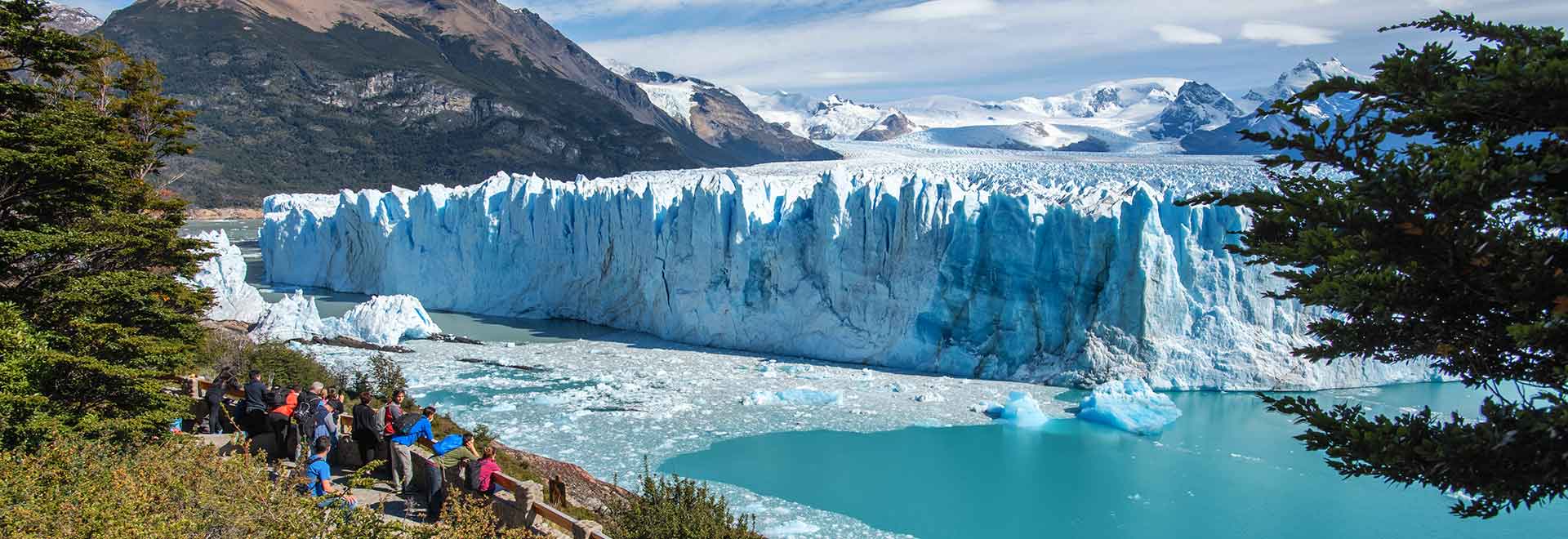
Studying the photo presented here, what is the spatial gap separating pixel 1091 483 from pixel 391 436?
7.44 meters

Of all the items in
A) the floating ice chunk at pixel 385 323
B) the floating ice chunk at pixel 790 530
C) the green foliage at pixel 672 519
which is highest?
the green foliage at pixel 672 519

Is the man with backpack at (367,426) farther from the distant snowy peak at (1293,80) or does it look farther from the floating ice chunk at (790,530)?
the distant snowy peak at (1293,80)

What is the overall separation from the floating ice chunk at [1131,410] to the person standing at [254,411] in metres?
10.0

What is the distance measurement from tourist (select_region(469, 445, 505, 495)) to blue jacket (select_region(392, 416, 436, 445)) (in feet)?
2.43

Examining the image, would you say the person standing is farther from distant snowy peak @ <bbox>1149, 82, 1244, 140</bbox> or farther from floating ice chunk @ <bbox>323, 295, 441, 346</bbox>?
distant snowy peak @ <bbox>1149, 82, 1244, 140</bbox>

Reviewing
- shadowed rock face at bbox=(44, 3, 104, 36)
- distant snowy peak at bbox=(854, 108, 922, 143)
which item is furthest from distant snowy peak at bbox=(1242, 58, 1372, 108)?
shadowed rock face at bbox=(44, 3, 104, 36)

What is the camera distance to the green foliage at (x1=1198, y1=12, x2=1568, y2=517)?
9.27 ft

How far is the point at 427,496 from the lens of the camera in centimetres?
621

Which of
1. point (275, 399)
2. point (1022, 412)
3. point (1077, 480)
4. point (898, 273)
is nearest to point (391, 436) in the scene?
point (275, 399)

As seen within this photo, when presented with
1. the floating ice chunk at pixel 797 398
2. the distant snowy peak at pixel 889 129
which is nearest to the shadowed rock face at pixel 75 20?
the distant snowy peak at pixel 889 129

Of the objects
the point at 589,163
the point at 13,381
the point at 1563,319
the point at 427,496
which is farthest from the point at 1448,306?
the point at 589,163

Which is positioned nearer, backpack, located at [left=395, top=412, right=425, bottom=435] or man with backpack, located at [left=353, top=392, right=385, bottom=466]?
backpack, located at [left=395, top=412, right=425, bottom=435]

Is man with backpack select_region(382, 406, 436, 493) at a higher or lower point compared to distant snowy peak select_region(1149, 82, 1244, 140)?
lower

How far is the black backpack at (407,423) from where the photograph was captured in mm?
6531
